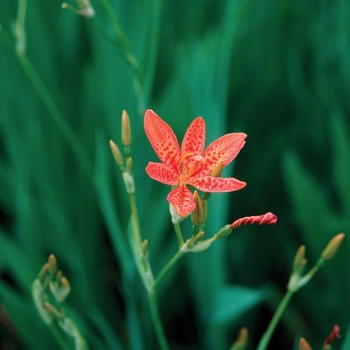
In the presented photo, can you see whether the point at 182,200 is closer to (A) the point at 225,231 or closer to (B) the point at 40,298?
(A) the point at 225,231

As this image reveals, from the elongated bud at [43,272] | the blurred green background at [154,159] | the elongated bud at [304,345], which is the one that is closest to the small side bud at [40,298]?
the elongated bud at [43,272]

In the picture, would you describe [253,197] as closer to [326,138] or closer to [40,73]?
[326,138]

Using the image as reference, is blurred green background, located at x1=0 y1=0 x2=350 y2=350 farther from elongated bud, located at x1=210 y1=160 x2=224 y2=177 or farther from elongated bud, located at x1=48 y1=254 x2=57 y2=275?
elongated bud, located at x1=210 y1=160 x2=224 y2=177

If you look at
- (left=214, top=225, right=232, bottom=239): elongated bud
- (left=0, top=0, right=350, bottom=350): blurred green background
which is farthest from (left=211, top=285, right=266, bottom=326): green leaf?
(left=214, top=225, right=232, bottom=239): elongated bud

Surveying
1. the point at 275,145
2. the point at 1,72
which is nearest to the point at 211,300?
the point at 275,145

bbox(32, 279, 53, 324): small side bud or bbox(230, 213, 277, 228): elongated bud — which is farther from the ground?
bbox(230, 213, 277, 228): elongated bud

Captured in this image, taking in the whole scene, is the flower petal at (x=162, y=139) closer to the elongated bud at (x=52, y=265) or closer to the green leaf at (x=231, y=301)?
the elongated bud at (x=52, y=265)
